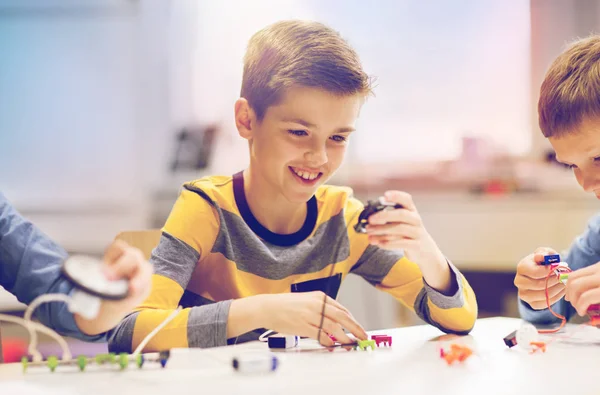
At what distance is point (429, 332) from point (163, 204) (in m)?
1.26

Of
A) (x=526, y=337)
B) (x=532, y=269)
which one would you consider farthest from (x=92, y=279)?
(x=532, y=269)

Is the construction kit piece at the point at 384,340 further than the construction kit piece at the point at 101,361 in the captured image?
Yes

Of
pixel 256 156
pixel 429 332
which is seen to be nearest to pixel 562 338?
pixel 429 332

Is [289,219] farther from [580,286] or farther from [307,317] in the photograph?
[580,286]

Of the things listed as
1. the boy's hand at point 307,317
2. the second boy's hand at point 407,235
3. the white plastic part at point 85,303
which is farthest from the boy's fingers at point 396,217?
the white plastic part at point 85,303

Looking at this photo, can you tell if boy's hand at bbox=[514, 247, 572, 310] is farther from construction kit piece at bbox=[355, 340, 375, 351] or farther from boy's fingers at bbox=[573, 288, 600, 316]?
construction kit piece at bbox=[355, 340, 375, 351]

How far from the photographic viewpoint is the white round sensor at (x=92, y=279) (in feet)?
2.09

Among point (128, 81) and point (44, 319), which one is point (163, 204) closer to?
point (128, 81)

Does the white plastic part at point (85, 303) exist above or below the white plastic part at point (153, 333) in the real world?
above

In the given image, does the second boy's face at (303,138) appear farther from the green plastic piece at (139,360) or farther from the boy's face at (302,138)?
the green plastic piece at (139,360)

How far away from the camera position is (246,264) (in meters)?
0.95

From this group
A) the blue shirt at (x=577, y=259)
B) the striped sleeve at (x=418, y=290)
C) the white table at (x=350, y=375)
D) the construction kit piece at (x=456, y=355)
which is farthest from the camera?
the blue shirt at (x=577, y=259)

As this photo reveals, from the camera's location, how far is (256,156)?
969mm

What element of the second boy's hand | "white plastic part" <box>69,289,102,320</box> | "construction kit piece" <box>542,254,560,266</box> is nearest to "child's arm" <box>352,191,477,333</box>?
the second boy's hand
